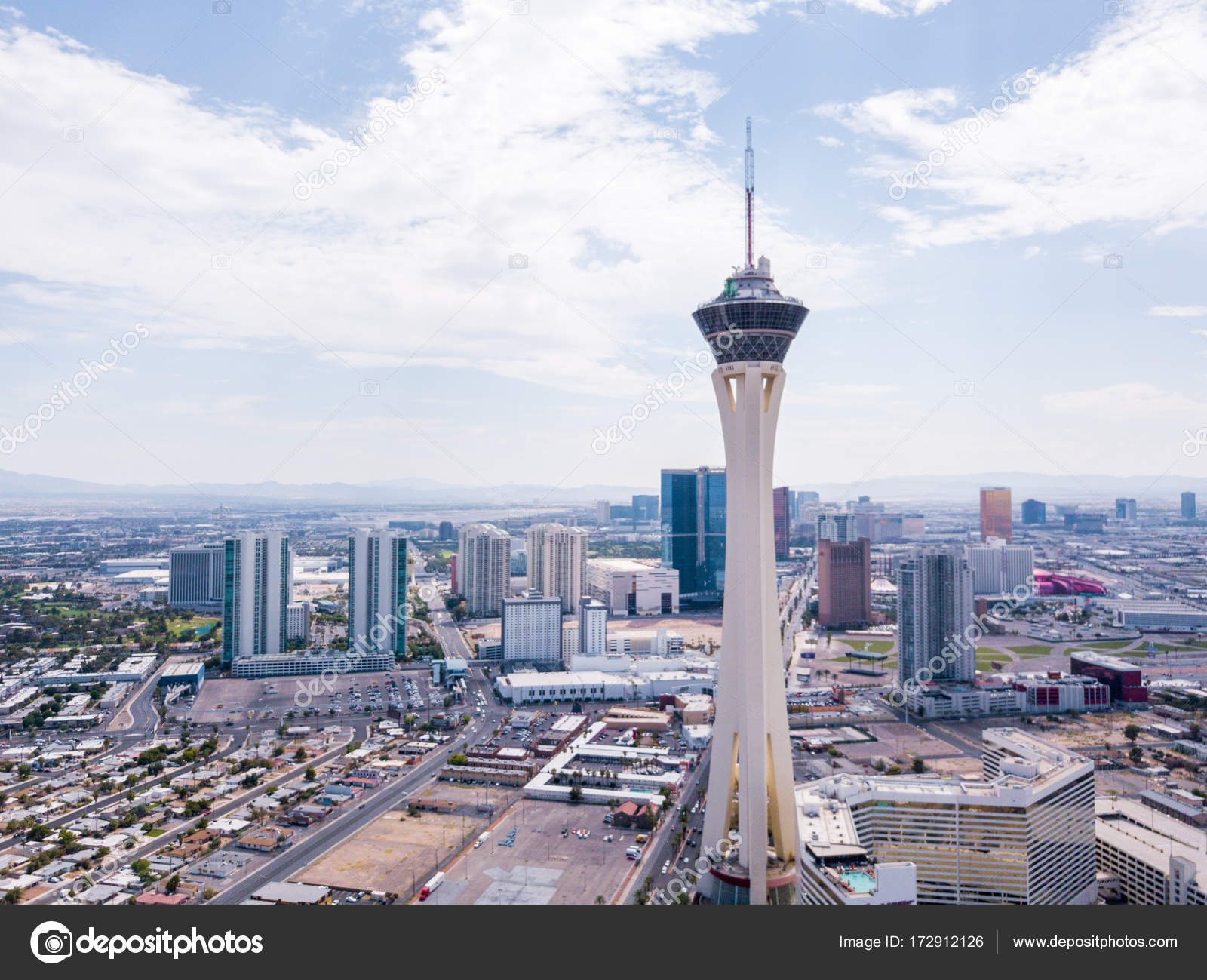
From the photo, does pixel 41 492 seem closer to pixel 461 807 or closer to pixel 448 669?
pixel 448 669

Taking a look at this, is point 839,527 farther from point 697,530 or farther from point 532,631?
point 532,631

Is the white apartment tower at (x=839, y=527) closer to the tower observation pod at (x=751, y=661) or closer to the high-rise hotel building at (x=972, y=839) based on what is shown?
the high-rise hotel building at (x=972, y=839)

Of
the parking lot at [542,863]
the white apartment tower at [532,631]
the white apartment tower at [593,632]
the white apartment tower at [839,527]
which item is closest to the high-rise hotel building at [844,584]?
the white apartment tower at [839,527]

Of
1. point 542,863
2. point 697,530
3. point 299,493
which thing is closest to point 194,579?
point 697,530

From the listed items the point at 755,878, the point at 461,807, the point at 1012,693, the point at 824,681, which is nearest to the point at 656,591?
the point at 824,681

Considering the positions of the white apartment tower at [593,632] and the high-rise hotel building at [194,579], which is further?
the high-rise hotel building at [194,579]

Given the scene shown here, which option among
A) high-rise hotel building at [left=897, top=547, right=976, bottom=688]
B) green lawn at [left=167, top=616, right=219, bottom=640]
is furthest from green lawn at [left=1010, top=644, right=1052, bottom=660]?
green lawn at [left=167, top=616, right=219, bottom=640]
